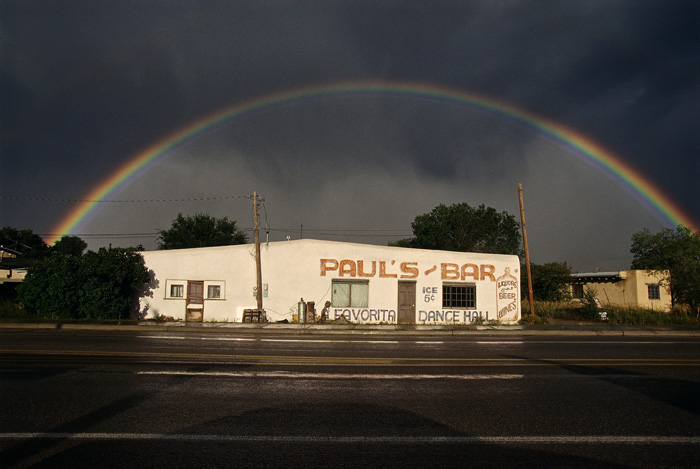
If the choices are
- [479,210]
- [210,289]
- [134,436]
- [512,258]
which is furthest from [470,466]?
[479,210]

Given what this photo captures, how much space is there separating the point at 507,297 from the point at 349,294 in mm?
9145

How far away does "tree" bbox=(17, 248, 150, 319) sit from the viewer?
24.1 meters

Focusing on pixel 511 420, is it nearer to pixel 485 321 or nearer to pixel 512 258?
pixel 485 321

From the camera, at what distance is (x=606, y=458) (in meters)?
4.75

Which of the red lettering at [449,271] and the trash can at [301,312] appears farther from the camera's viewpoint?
the red lettering at [449,271]

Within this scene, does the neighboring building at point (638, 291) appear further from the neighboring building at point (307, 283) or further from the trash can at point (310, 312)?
the trash can at point (310, 312)

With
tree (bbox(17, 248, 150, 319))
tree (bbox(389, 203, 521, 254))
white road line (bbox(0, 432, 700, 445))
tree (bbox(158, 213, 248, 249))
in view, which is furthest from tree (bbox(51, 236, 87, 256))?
white road line (bbox(0, 432, 700, 445))

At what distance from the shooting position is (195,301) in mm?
25125

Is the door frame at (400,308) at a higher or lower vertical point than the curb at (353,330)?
higher

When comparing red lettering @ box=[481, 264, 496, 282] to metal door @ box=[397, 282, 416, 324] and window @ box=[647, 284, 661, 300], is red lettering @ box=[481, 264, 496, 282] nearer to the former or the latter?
metal door @ box=[397, 282, 416, 324]

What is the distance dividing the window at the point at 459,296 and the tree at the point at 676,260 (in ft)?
48.9

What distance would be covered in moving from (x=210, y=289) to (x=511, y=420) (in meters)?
21.4

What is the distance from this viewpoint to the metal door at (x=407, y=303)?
2538 centimetres

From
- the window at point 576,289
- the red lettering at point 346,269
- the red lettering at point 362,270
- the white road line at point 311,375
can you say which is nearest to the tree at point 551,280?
the window at point 576,289
